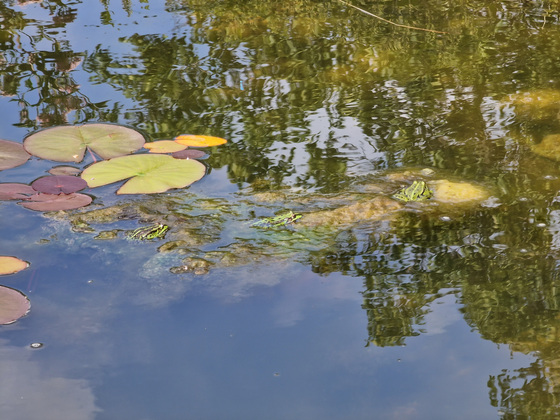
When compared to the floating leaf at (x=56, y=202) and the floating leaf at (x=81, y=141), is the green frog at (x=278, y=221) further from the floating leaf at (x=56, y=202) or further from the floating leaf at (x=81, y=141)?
the floating leaf at (x=81, y=141)

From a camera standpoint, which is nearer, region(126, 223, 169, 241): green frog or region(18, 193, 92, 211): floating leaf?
region(126, 223, 169, 241): green frog

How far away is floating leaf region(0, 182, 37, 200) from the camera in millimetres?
2420

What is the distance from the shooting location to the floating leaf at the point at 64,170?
2609 mm

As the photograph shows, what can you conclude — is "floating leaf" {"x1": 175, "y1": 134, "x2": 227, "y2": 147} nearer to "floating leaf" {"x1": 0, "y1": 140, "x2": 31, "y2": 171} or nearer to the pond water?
the pond water

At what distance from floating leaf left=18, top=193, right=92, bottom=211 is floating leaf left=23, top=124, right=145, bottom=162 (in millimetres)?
303

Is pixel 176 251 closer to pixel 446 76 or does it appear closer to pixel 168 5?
pixel 446 76


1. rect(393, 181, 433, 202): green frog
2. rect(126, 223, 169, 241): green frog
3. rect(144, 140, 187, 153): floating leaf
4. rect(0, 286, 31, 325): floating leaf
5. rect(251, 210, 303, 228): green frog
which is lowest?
rect(0, 286, 31, 325): floating leaf

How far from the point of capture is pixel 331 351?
171 cm

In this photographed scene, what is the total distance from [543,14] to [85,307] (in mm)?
3666

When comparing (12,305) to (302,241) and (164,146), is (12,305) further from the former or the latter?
(164,146)

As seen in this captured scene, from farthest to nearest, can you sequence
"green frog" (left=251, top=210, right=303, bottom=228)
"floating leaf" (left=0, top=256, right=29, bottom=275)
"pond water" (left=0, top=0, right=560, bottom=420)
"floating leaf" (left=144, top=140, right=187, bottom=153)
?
"floating leaf" (left=144, top=140, right=187, bottom=153) → "green frog" (left=251, top=210, right=303, bottom=228) → "floating leaf" (left=0, top=256, right=29, bottom=275) → "pond water" (left=0, top=0, right=560, bottom=420)

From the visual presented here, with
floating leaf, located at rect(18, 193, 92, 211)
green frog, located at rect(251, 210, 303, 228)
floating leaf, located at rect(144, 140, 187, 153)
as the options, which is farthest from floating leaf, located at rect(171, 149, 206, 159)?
green frog, located at rect(251, 210, 303, 228)

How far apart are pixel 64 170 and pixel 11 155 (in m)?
0.26

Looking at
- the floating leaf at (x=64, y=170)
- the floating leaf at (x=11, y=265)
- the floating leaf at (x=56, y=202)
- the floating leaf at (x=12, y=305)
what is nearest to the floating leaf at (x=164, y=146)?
the floating leaf at (x=64, y=170)
